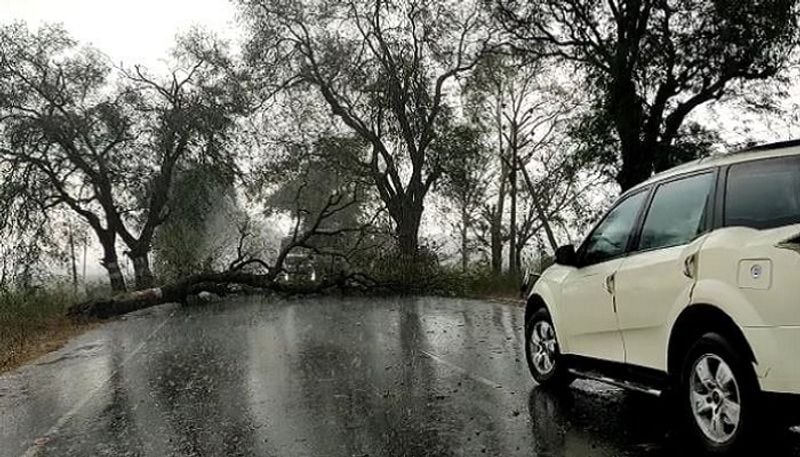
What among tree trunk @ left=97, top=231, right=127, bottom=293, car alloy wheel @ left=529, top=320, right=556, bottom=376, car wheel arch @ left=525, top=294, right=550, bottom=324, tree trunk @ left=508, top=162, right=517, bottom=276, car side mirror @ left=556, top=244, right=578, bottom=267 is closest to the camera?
car side mirror @ left=556, top=244, right=578, bottom=267

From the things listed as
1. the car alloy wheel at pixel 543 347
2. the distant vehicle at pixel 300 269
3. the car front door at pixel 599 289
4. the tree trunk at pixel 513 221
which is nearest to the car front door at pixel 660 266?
the car front door at pixel 599 289

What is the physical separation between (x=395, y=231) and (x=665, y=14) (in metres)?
13.0

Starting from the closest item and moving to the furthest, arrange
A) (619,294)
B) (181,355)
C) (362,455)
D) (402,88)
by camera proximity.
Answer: (362,455) < (619,294) < (181,355) < (402,88)

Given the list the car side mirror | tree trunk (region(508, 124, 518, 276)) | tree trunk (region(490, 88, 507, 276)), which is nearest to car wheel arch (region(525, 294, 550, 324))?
the car side mirror

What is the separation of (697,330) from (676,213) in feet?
3.21

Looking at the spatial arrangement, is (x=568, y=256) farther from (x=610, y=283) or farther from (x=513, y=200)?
(x=513, y=200)

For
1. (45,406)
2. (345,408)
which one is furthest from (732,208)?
(45,406)

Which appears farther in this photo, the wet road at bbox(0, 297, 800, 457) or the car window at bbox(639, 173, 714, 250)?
the wet road at bbox(0, 297, 800, 457)

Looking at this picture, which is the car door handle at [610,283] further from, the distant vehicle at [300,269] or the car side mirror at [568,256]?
the distant vehicle at [300,269]

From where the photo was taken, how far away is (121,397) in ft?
26.4

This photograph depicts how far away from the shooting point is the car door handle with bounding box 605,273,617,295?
5.99 meters

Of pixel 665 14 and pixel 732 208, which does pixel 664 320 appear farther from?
pixel 665 14

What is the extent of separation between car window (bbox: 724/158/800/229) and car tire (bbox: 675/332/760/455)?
29.8 inches

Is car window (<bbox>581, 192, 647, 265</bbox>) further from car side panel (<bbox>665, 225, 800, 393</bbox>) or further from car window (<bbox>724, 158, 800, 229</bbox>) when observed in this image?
car side panel (<bbox>665, 225, 800, 393</bbox>)
